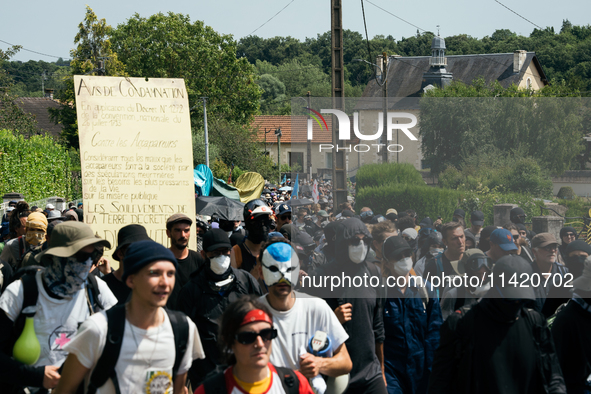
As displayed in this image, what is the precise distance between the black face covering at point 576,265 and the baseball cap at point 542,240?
0.60 feet

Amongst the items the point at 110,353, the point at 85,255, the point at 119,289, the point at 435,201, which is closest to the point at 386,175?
the point at 435,201

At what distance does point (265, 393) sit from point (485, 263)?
267cm

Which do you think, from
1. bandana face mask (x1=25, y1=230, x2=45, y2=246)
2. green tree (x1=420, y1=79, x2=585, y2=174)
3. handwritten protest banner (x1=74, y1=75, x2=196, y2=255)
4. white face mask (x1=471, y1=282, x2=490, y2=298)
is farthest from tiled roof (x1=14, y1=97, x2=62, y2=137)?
white face mask (x1=471, y1=282, x2=490, y2=298)

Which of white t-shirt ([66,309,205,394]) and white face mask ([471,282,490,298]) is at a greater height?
white t-shirt ([66,309,205,394])

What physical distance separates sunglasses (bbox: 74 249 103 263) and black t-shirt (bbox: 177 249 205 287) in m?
1.55

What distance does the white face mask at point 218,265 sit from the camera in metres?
4.21

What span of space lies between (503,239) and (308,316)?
2.15 meters

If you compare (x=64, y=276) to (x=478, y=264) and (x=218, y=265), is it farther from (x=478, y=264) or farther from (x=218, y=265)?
(x=478, y=264)

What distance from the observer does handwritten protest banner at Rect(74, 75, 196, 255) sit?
6203 mm

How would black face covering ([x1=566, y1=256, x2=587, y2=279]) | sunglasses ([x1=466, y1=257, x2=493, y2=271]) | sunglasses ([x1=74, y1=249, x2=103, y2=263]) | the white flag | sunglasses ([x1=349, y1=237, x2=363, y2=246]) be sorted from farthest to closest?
the white flag
black face covering ([x1=566, y1=256, x2=587, y2=279])
sunglasses ([x1=466, y1=257, x2=493, y2=271])
sunglasses ([x1=349, y1=237, x2=363, y2=246])
sunglasses ([x1=74, y1=249, x2=103, y2=263])

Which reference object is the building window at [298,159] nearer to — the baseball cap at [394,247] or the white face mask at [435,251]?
the baseball cap at [394,247]

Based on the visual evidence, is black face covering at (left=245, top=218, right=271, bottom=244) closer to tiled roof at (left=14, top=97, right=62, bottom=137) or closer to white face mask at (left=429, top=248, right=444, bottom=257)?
white face mask at (left=429, top=248, right=444, bottom=257)

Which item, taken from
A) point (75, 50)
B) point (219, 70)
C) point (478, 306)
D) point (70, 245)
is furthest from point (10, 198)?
point (219, 70)

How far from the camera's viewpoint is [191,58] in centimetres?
5156
